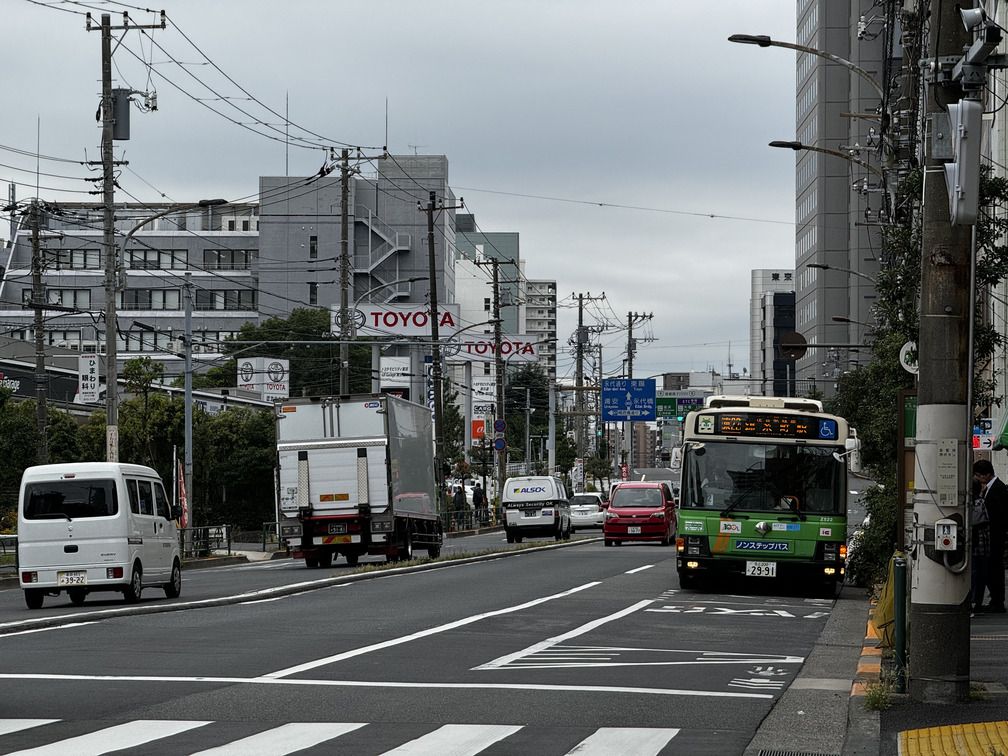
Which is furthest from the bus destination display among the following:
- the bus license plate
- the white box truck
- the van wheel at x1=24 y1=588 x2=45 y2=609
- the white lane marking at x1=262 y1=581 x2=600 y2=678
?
the white box truck

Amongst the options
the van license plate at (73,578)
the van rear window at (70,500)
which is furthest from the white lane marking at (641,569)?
the van license plate at (73,578)

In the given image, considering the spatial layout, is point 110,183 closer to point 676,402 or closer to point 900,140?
point 900,140

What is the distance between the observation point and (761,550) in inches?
977

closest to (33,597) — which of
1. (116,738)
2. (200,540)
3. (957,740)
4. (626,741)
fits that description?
(116,738)

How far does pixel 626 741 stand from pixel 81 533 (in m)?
16.8

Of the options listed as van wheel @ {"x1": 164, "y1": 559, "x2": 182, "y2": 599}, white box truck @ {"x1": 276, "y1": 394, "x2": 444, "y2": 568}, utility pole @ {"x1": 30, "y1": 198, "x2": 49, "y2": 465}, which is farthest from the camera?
utility pole @ {"x1": 30, "y1": 198, "x2": 49, "y2": 465}

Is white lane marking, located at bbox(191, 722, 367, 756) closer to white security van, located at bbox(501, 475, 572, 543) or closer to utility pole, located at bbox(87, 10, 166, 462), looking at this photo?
utility pole, located at bbox(87, 10, 166, 462)

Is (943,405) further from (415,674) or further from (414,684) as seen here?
(415,674)

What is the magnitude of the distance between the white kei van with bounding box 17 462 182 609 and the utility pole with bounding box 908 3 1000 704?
16321 millimetres

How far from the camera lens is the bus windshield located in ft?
81.8

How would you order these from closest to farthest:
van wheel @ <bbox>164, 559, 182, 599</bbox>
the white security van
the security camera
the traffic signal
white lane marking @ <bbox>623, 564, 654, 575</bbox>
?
1. the traffic signal
2. the security camera
3. van wheel @ <bbox>164, 559, 182, 599</bbox>
4. white lane marking @ <bbox>623, 564, 654, 575</bbox>
5. the white security van

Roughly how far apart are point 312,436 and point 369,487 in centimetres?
172

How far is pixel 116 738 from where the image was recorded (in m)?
9.78

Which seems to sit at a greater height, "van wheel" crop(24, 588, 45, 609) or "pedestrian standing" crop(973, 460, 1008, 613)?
"pedestrian standing" crop(973, 460, 1008, 613)
